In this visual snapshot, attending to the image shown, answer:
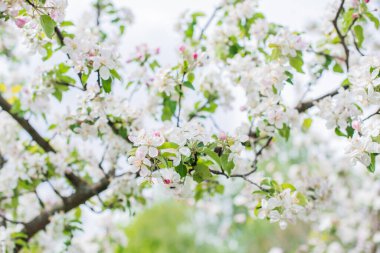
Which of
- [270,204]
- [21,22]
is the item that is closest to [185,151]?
[270,204]

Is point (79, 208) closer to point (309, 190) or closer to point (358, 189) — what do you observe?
point (309, 190)

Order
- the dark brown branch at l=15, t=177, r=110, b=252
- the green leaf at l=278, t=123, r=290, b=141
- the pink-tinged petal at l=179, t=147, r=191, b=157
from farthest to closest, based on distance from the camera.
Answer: the dark brown branch at l=15, t=177, r=110, b=252, the green leaf at l=278, t=123, r=290, b=141, the pink-tinged petal at l=179, t=147, r=191, b=157

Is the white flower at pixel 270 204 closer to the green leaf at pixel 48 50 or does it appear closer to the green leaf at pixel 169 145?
the green leaf at pixel 169 145

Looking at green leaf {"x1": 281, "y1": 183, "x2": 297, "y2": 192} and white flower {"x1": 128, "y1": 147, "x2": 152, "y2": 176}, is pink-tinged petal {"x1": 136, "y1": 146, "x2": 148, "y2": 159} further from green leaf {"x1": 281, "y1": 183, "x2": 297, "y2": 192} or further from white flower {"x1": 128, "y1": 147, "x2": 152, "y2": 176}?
green leaf {"x1": 281, "y1": 183, "x2": 297, "y2": 192}

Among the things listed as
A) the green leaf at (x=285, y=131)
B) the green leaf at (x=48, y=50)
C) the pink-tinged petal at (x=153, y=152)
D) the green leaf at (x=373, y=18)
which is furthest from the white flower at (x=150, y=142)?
the green leaf at (x=373, y=18)

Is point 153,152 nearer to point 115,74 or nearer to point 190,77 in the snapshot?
point 115,74

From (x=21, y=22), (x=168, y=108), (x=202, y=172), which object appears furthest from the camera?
(x=168, y=108)

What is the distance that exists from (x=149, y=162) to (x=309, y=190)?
4.56 feet

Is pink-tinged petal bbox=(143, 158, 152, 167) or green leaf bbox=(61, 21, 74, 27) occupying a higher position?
green leaf bbox=(61, 21, 74, 27)

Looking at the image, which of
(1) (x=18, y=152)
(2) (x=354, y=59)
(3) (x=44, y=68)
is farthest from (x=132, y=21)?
(2) (x=354, y=59)

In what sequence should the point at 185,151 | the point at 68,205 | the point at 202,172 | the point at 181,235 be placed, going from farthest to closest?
the point at 181,235
the point at 68,205
the point at 202,172
the point at 185,151

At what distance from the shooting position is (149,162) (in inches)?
57.6

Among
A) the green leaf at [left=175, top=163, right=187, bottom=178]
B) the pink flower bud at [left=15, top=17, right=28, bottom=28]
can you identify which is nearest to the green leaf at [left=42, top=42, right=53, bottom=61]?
the pink flower bud at [left=15, top=17, right=28, bottom=28]

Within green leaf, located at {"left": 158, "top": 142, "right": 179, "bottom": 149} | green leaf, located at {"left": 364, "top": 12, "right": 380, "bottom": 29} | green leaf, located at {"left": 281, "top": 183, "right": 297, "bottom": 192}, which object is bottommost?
green leaf, located at {"left": 158, "top": 142, "right": 179, "bottom": 149}
